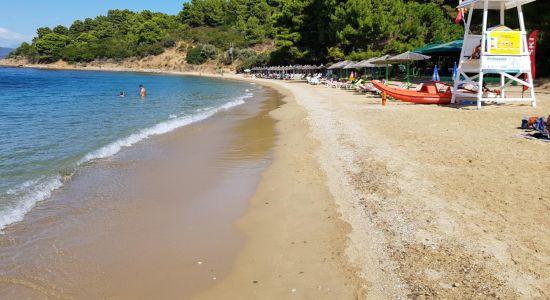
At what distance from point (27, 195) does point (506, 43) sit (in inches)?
553

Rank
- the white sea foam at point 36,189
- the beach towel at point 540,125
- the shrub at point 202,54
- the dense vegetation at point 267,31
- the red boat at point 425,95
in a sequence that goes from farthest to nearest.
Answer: the shrub at point 202,54 < the dense vegetation at point 267,31 < the red boat at point 425,95 < the beach towel at point 540,125 < the white sea foam at point 36,189

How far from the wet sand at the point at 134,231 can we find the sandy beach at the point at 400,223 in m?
0.31

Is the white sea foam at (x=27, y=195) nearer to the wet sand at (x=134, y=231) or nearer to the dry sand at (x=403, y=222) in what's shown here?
the wet sand at (x=134, y=231)

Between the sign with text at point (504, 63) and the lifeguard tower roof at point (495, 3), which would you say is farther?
the lifeguard tower roof at point (495, 3)

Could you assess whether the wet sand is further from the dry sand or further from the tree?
the tree

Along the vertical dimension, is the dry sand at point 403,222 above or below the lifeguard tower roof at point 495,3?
below

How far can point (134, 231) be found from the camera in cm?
527

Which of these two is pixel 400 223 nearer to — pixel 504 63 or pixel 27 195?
pixel 27 195

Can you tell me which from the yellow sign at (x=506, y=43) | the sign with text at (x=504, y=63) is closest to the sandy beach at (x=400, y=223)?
the sign with text at (x=504, y=63)

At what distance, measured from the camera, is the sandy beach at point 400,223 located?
11.9 feet

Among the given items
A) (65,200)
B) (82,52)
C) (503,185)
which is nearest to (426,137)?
(503,185)

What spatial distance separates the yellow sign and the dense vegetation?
8987 mm

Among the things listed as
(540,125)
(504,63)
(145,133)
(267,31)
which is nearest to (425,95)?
(504,63)

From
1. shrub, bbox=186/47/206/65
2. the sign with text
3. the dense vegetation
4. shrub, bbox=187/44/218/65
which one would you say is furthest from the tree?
the sign with text
